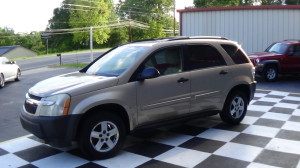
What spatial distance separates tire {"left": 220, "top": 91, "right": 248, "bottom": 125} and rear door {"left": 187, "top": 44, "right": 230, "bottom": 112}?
0.26m

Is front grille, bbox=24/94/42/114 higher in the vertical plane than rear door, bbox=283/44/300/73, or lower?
lower

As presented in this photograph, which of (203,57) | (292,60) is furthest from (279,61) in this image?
(203,57)

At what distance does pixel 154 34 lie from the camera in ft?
156

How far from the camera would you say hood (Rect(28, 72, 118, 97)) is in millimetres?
4289

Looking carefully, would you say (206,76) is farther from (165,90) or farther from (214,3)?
(214,3)

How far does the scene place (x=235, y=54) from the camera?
6.15 meters

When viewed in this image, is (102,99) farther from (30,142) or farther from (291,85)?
(291,85)

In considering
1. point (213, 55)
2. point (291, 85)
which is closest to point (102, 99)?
point (213, 55)

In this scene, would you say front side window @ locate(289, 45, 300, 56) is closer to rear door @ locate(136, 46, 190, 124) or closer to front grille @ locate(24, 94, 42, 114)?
rear door @ locate(136, 46, 190, 124)

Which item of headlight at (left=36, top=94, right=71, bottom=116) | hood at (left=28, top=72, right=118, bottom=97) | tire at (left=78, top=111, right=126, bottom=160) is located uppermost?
hood at (left=28, top=72, right=118, bottom=97)

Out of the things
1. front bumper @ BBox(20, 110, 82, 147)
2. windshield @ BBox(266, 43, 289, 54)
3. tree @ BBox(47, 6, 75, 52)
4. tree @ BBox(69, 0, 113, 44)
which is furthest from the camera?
tree @ BBox(47, 6, 75, 52)

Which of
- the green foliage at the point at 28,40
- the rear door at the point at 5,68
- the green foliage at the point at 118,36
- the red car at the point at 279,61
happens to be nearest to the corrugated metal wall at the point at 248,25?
the red car at the point at 279,61

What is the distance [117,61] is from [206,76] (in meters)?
1.55

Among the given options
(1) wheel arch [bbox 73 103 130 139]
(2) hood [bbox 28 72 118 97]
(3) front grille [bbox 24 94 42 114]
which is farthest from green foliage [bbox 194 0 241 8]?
(3) front grille [bbox 24 94 42 114]
